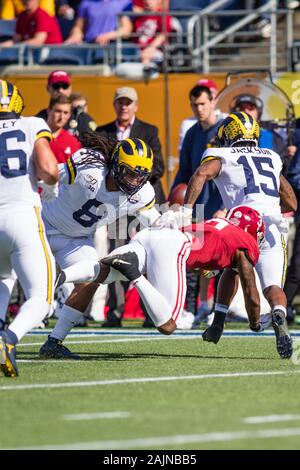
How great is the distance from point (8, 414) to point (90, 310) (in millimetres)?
6142

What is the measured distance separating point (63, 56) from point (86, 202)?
21.9 ft

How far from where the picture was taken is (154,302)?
7.52 metres

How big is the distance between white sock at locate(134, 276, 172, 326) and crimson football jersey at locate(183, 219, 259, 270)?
0.41 m

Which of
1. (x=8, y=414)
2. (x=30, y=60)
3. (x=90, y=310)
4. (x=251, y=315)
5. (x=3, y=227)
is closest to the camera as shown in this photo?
(x=8, y=414)

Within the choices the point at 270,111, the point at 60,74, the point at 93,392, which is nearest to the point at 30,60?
the point at 60,74

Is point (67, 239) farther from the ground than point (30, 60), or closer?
closer

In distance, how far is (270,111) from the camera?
1164 cm

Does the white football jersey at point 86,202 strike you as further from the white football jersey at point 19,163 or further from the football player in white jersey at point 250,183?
the white football jersey at point 19,163

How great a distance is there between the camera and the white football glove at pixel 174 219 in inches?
308

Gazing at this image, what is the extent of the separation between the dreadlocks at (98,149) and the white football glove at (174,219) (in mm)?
612

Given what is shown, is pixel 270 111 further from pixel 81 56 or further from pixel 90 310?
pixel 81 56

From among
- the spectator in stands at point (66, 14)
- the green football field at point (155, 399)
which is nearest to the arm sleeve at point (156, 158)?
the green football field at point (155, 399)

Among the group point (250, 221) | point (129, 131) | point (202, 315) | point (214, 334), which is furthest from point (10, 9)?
point (214, 334)

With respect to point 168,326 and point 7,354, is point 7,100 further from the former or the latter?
point 168,326
